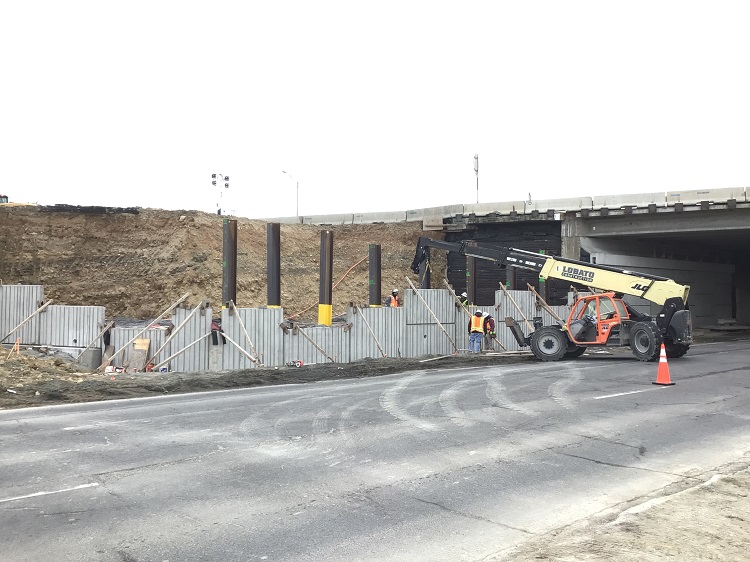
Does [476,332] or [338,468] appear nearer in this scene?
[338,468]

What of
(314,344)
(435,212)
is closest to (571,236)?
(435,212)

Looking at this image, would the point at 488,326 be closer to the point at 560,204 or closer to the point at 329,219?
the point at 560,204

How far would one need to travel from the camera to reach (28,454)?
8.15 metres

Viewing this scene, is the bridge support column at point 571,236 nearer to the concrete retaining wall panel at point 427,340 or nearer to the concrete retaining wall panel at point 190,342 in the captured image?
the concrete retaining wall panel at point 427,340

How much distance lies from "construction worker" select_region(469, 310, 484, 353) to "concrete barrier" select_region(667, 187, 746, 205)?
14424mm

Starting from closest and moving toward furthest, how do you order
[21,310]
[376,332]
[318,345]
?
[21,310]
[318,345]
[376,332]

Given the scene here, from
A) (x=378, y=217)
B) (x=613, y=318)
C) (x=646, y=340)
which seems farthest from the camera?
(x=378, y=217)

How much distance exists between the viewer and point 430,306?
25562 millimetres

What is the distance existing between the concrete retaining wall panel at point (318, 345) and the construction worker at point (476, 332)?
5386mm

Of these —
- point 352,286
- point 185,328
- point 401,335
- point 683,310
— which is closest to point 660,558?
point 185,328

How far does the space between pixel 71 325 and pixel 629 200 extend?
27.3 meters

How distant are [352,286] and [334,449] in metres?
31.7

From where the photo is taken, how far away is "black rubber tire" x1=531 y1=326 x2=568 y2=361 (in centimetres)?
2211

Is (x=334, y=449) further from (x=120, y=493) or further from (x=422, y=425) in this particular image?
(x=120, y=493)
